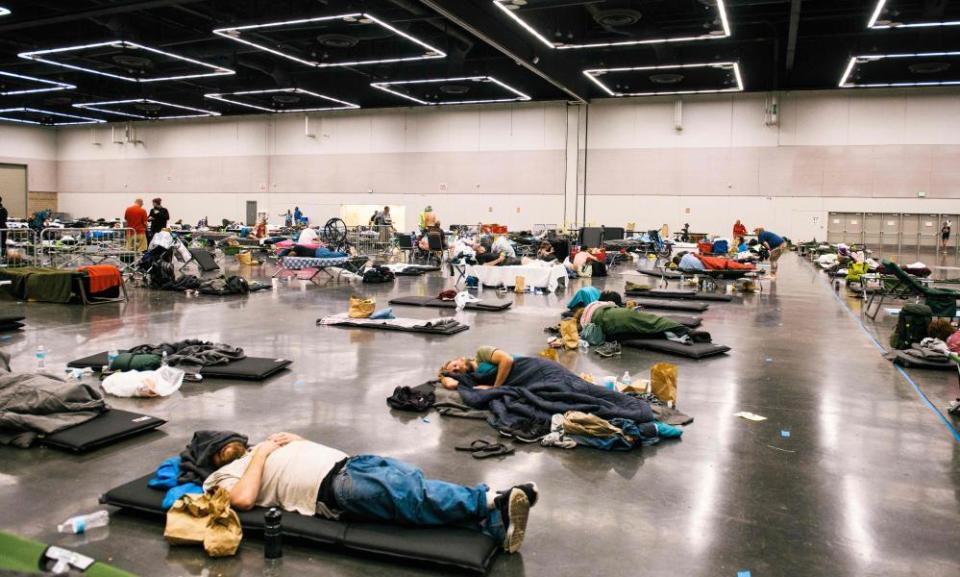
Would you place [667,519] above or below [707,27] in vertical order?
below

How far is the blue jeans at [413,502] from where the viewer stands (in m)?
3.30

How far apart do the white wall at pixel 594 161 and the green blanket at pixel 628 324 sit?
1999cm

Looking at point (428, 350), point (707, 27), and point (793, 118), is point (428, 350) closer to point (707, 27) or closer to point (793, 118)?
point (707, 27)

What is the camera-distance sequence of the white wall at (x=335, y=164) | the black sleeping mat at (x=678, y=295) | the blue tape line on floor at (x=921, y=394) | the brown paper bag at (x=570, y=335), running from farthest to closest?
the white wall at (x=335, y=164) → the black sleeping mat at (x=678, y=295) → the brown paper bag at (x=570, y=335) → the blue tape line on floor at (x=921, y=394)

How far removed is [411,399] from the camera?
563 cm

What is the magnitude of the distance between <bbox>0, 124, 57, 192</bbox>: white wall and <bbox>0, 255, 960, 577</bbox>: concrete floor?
3423 centimetres

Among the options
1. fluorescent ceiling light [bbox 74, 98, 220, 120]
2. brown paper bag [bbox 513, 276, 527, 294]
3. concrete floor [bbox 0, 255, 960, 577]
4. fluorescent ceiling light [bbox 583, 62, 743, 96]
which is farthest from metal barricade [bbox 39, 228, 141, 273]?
fluorescent ceiling light [bbox 583, 62, 743, 96]

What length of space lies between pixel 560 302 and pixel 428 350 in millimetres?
5009

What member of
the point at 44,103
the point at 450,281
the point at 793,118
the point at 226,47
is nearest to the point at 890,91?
the point at 793,118

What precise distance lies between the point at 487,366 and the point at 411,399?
72 cm

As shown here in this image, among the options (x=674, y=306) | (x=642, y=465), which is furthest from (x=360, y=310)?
(x=642, y=465)

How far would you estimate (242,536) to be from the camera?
10.8 feet

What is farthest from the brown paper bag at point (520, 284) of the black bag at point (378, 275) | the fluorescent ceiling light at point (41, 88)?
the fluorescent ceiling light at point (41, 88)

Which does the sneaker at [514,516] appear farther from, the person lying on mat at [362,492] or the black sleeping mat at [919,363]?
the black sleeping mat at [919,363]
